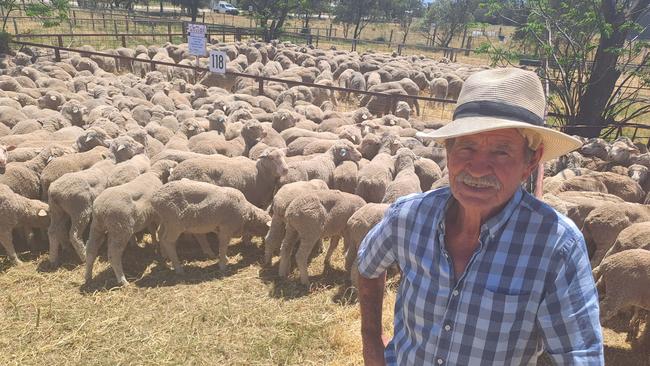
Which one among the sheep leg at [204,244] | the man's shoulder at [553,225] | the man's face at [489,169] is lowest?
the sheep leg at [204,244]

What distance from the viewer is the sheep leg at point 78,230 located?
6.12 meters

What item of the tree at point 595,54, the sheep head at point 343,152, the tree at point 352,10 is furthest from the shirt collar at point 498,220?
the tree at point 352,10

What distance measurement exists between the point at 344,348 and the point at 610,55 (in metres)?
11.6

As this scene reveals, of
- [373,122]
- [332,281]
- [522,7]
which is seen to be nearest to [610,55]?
[522,7]

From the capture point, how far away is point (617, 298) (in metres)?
4.63

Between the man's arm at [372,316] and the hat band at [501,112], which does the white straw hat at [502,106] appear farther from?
the man's arm at [372,316]

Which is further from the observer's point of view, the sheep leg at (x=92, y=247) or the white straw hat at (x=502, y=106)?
the sheep leg at (x=92, y=247)

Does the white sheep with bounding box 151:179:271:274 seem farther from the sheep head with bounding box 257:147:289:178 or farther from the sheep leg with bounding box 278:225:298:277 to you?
the sheep head with bounding box 257:147:289:178

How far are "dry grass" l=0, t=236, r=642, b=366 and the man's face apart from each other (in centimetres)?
324

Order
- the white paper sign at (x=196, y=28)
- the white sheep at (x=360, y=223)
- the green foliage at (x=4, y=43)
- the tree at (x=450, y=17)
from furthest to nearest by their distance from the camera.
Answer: the tree at (x=450, y=17) < the green foliage at (x=4, y=43) < the white paper sign at (x=196, y=28) < the white sheep at (x=360, y=223)

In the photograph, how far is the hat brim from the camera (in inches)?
70.0

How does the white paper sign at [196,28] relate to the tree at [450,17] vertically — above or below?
below

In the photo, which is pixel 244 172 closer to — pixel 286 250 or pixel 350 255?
pixel 286 250

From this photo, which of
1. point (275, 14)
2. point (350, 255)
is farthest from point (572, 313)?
point (275, 14)
